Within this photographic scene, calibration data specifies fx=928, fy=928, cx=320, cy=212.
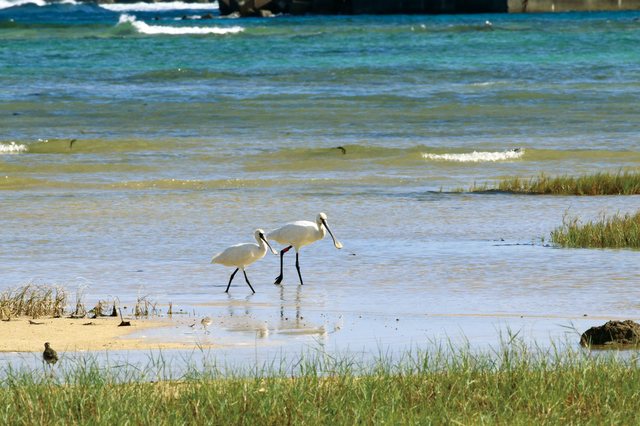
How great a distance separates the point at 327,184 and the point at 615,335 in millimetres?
10515

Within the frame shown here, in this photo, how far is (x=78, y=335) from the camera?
6762 mm

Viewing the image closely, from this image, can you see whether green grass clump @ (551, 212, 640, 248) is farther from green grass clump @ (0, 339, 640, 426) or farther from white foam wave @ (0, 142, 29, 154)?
white foam wave @ (0, 142, 29, 154)

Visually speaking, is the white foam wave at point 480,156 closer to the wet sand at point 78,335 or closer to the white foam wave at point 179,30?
the wet sand at point 78,335

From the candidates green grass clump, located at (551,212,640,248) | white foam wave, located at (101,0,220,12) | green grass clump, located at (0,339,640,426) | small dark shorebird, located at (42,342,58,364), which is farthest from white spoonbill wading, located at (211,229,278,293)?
white foam wave, located at (101,0,220,12)

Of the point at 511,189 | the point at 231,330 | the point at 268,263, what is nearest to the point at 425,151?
the point at 511,189

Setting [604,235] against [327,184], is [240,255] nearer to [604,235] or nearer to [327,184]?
[604,235]

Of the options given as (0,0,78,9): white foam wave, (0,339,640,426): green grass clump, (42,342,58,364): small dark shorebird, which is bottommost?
(42,342,58,364): small dark shorebird

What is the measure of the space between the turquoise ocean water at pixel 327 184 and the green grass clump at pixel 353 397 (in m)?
1.23

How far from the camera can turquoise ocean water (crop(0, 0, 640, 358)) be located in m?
8.10

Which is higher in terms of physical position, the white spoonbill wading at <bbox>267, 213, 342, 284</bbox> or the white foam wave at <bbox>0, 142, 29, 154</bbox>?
the white spoonbill wading at <bbox>267, 213, 342, 284</bbox>

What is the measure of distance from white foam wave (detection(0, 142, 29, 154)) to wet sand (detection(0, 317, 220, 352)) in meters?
14.7

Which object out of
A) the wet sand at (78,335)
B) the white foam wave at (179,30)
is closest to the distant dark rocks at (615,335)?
the wet sand at (78,335)

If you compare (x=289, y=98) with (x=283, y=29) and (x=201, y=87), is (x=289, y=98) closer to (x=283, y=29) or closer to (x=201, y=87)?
(x=201, y=87)

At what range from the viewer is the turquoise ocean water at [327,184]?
8102 millimetres
